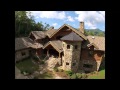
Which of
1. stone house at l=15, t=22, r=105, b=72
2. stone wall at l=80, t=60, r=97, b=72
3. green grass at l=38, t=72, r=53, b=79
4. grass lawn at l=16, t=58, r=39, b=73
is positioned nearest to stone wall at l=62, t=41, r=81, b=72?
stone house at l=15, t=22, r=105, b=72

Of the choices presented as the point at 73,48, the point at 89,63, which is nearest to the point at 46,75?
the point at 73,48

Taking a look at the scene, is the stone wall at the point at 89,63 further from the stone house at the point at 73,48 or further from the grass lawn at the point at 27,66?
the grass lawn at the point at 27,66

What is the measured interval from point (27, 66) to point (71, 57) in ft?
17.9

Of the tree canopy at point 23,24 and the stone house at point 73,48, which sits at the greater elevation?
the tree canopy at point 23,24

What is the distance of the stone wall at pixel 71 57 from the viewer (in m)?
21.1

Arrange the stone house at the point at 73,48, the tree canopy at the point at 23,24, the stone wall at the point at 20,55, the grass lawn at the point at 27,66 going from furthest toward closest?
the tree canopy at the point at 23,24
the stone house at the point at 73,48
the stone wall at the point at 20,55
the grass lawn at the point at 27,66

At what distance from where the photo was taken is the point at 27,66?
20.5 metres

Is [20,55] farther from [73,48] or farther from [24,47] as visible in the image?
[73,48]

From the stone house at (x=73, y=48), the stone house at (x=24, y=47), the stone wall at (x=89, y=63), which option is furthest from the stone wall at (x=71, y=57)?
the stone house at (x=24, y=47)

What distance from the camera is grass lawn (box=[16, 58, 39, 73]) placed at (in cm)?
1942

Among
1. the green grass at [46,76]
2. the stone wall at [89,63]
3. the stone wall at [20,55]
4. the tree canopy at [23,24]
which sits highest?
the tree canopy at [23,24]
